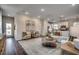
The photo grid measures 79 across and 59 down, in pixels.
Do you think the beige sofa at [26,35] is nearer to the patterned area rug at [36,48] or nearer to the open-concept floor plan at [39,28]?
the open-concept floor plan at [39,28]

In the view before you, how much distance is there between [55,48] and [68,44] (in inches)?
11.9

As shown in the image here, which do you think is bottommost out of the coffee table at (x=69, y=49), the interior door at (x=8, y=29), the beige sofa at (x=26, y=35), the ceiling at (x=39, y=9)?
the coffee table at (x=69, y=49)

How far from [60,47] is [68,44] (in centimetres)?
19

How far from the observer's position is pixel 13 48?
1.98 m

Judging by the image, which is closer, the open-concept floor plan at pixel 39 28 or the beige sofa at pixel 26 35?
the open-concept floor plan at pixel 39 28

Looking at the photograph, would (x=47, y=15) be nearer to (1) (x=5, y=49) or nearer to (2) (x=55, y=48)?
(2) (x=55, y=48)

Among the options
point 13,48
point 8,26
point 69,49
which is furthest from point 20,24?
point 69,49

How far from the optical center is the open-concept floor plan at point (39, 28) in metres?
1.91

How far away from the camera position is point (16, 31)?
2000 millimetres

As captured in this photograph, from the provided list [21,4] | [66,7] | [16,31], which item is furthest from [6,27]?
[66,7]

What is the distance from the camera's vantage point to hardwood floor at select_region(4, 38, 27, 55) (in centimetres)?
194

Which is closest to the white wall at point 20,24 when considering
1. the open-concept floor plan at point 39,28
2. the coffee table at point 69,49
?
the open-concept floor plan at point 39,28
